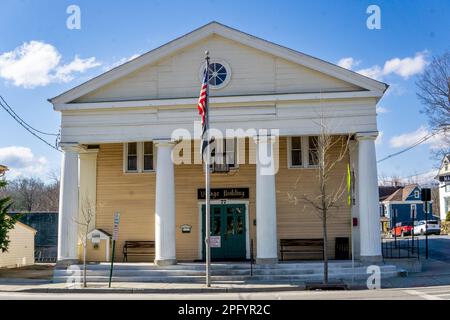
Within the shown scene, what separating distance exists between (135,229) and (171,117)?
6.21m

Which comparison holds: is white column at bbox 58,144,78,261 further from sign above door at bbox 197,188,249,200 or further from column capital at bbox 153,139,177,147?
sign above door at bbox 197,188,249,200

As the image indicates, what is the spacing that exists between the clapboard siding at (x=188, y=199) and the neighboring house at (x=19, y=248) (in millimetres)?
8338

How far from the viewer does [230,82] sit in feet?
71.3

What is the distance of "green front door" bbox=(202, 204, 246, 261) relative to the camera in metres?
24.1

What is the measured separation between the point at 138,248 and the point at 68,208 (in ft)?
13.5

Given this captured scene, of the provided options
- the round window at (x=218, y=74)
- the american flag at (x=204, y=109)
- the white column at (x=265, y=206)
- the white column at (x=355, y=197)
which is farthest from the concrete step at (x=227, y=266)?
the round window at (x=218, y=74)

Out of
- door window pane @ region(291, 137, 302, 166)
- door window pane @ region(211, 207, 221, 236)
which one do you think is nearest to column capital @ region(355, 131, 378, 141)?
door window pane @ region(291, 137, 302, 166)

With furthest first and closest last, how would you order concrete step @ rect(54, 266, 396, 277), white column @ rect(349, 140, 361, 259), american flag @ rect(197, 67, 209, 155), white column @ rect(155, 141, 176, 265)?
white column @ rect(349, 140, 361, 259)
white column @ rect(155, 141, 176, 265)
concrete step @ rect(54, 266, 396, 277)
american flag @ rect(197, 67, 209, 155)

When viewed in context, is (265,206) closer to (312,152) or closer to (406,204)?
(312,152)

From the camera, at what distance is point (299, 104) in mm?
21391

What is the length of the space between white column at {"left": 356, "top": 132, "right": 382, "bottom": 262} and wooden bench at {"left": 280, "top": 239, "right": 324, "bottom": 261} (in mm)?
3038

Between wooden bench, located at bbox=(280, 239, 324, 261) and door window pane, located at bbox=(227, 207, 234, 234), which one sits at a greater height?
door window pane, located at bbox=(227, 207, 234, 234)

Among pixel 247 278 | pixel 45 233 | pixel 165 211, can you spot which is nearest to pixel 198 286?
pixel 247 278

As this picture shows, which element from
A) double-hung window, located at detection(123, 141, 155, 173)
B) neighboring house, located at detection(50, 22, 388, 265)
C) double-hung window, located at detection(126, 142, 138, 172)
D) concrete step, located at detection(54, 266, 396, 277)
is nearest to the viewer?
concrete step, located at detection(54, 266, 396, 277)
